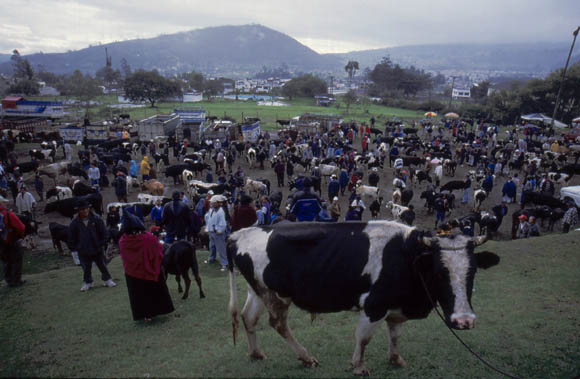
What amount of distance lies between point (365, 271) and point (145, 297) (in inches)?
152

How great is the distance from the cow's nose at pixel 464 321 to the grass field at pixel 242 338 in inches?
45.2

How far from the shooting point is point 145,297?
5922mm

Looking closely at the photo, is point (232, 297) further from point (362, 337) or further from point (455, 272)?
point (455, 272)

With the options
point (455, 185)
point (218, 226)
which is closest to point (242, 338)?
point (218, 226)

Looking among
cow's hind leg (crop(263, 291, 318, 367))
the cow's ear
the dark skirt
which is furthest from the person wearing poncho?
the cow's ear

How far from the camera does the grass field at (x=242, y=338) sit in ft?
14.9

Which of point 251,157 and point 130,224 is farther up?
point 130,224

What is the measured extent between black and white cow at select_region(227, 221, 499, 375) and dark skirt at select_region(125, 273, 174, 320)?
7.61 ft

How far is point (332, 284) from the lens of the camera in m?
4.11

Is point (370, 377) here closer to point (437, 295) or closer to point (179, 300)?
point (437, 295)

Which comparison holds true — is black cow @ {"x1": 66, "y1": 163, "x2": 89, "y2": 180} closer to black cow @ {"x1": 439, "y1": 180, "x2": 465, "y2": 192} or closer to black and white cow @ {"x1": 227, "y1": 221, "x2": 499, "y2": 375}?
black and white cow @ {"x1": 227, "y1": 221, "x2": 499, "y2": 375}

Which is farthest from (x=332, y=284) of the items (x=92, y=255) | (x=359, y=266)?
(x=92, y=255)

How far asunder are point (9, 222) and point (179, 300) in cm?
381

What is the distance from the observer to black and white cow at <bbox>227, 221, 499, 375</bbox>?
3783 millimetres
